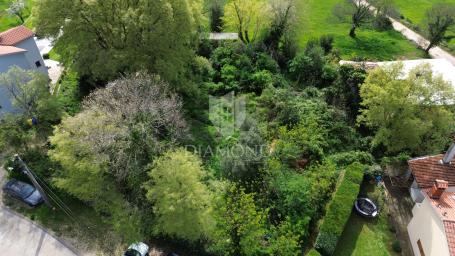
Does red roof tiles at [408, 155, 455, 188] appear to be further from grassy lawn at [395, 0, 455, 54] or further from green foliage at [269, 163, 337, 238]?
grassy lawn at [395, 0, 455, 54]

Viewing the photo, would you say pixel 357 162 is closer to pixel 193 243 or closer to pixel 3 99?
pixel 193 243

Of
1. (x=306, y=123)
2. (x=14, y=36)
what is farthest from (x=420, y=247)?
(x=14, y=36)

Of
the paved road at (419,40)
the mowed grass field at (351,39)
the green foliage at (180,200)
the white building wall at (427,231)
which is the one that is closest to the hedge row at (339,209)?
the white building wall at (427,231)

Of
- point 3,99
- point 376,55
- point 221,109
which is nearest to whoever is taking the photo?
point 3,99

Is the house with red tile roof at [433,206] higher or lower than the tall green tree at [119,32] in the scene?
lower

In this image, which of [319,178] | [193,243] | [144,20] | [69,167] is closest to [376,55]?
[319,178]

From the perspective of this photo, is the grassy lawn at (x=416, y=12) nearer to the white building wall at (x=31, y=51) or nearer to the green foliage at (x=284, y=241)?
the green foliage at (x=284, y=241)

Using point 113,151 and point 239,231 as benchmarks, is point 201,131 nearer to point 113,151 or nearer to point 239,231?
point 113,151
